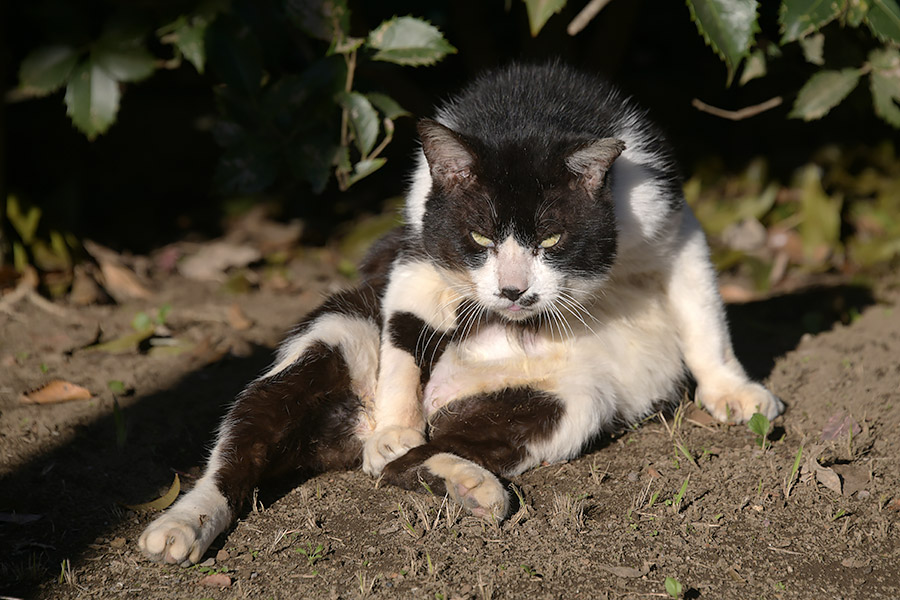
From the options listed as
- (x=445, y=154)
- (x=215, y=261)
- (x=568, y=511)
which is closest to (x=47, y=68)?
(x=215, y=261)

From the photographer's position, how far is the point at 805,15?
252cm

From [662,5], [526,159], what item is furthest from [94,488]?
[662,5]

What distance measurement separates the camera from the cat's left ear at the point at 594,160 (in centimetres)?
216

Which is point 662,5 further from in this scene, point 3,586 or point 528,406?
point 3,586

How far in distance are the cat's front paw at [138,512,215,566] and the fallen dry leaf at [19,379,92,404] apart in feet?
3.57

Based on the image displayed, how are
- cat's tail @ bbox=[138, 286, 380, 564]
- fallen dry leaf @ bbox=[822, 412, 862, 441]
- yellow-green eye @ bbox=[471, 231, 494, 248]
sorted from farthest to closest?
fallen dry leaf @ bbox=[822, 412, 862, 441] → yellow-green eye @ bbox=[471, 231, 494, 248] → cat's tail @ bbox=[138, 286, 380, 564]

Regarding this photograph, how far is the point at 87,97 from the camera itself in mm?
3174

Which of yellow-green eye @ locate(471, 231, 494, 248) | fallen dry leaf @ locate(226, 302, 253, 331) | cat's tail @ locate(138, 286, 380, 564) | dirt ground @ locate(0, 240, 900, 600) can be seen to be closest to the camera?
dirt ground @ locate(0, 240, 900, 600)

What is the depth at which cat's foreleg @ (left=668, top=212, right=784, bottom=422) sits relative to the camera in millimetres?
2604

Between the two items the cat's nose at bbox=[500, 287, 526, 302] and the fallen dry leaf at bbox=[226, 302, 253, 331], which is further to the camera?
the fallen dry leaf at bbox=[226, 302, 253, 331]

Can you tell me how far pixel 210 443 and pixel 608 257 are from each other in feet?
4.40

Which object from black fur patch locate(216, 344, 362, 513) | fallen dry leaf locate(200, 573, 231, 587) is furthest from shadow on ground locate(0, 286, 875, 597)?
fallen dry leaf locate(200, 573, 231, 587)

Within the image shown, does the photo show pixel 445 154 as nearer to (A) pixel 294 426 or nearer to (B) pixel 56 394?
(A) pixel 294 426

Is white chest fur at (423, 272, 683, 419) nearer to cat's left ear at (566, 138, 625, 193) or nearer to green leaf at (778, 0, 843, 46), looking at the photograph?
cat's left ear at (566, 138, 625, 193)
